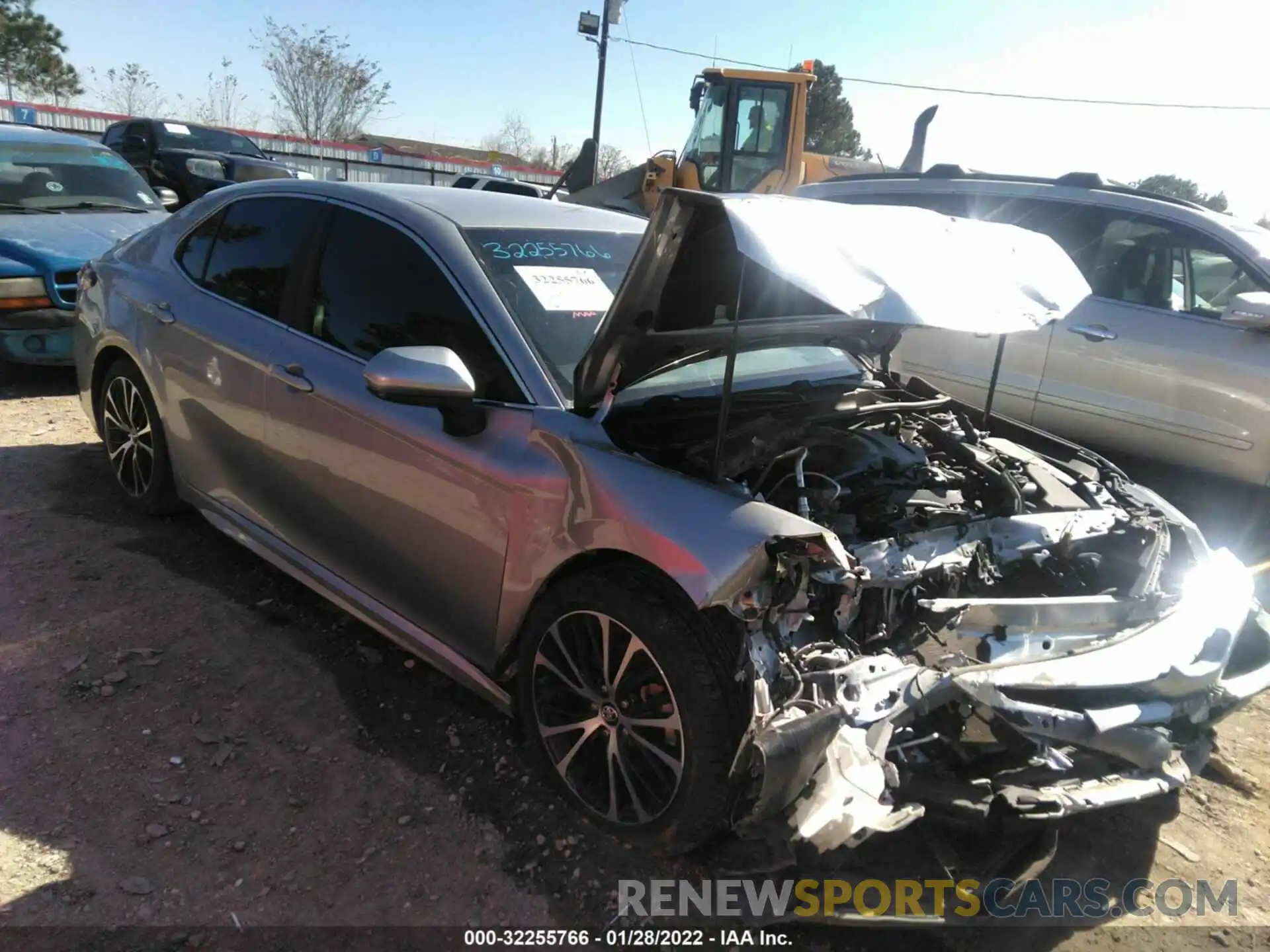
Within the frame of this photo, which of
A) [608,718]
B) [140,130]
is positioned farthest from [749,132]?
[140,130]

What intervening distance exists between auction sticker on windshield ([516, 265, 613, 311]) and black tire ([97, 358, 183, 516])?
2.09 m

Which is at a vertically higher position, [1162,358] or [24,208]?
[24,208]

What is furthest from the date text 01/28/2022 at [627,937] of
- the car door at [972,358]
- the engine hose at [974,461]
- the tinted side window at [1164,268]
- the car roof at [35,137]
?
the car roof at [35,137]

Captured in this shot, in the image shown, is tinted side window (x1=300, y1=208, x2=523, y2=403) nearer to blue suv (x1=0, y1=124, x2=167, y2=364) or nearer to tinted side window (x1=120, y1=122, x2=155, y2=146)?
blue suv (x1=0, y1=124, x2=167, y2=364)

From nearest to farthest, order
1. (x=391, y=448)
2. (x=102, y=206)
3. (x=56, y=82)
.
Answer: (x=391, y=448)
(x=102, y=206)
(x=56, y=82)

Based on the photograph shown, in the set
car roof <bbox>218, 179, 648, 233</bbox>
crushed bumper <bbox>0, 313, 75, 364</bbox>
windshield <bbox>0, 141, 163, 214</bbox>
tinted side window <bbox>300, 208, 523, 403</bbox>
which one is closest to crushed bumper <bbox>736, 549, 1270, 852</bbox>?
tinted side window <bbox>300, 208, 523, 403</bbox>

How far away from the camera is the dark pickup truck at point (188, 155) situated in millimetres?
14430

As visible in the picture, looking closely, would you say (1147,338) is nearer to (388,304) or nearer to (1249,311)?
(1249,311)

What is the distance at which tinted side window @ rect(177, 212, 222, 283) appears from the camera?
3789mm

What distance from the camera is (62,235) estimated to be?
6465 mm

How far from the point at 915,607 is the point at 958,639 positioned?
0.15 m

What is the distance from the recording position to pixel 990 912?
7.56ft

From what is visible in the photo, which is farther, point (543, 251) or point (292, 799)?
point (543, 251)
